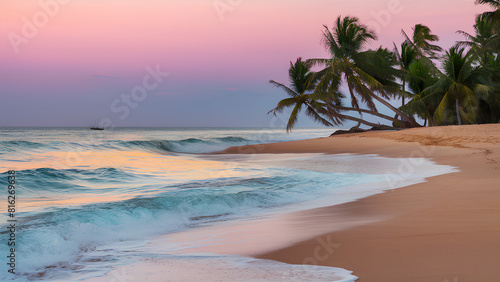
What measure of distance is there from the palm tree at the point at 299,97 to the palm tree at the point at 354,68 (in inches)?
73.3

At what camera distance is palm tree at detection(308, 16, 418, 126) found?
86.9 ft

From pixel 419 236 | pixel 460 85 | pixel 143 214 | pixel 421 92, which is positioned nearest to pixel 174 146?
pixel 421 92

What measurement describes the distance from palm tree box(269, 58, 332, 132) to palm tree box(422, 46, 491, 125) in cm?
821

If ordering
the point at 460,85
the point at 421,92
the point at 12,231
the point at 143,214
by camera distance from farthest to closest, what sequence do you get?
the point at 421,92
the point at 460,85
the point at 143,214
the point at 12,231

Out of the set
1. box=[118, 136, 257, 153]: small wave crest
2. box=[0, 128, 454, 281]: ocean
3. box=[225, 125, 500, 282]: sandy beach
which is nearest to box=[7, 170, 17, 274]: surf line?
box=[0, 128, 454, 281]: ocean

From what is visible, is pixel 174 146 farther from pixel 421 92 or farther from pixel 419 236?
pixel 419 236

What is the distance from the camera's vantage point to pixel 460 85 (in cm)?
2380

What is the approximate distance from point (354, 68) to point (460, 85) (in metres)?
6.30

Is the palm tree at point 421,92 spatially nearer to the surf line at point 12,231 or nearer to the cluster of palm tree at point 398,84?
the cluster of palm tree at point 398,84

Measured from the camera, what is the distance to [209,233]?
4.27 metres

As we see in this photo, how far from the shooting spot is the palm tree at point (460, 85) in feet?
77.6

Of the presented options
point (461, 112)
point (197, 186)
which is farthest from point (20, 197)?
point (461, 112)

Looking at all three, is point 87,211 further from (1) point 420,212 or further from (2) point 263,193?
(1) point 420,212

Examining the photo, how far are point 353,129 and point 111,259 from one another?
27.5 m
